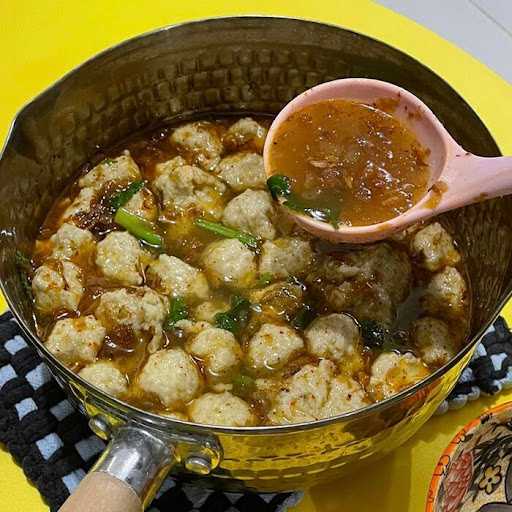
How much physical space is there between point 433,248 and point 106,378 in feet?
2.95

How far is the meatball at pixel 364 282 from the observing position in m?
1.79

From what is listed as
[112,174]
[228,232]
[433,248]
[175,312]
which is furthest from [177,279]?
[433,248]

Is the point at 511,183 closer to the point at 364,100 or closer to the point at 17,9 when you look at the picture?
the point at 364,100

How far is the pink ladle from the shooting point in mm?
1636

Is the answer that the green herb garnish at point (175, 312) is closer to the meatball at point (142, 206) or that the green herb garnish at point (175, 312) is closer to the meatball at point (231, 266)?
the meatball at point (231, 266)

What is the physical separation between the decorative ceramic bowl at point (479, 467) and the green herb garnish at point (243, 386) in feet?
1.44

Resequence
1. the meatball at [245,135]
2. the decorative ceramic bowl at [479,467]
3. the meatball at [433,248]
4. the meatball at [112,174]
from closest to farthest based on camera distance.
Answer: the decorative ceramic bowl at [479,467], the meatball at [433,248], the meatball at [112,174], the meatball at [245,135]

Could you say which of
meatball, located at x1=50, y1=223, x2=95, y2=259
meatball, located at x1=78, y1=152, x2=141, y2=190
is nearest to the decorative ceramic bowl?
meatball, located at x1=50, y1=223, x2=95, y2=259

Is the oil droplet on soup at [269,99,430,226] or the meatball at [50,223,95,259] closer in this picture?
the oil droplet on soup at [269,99,430,226]

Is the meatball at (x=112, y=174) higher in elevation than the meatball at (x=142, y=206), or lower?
higher

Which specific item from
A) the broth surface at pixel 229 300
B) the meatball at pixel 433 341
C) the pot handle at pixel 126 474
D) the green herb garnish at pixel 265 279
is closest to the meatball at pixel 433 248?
the broth surface at pixel 229 300

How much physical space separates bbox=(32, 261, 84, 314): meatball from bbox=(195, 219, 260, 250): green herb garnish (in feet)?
1.19

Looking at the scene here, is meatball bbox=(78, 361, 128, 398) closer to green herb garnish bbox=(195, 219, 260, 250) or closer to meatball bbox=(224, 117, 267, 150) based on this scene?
green herb garnish bbox=(195, 219, 260, 250)

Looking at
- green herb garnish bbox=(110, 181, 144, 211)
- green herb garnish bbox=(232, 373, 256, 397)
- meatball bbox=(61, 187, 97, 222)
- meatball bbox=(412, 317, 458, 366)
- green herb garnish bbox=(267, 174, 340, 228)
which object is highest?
meatball bbox=(61, 187, 97, 222)
